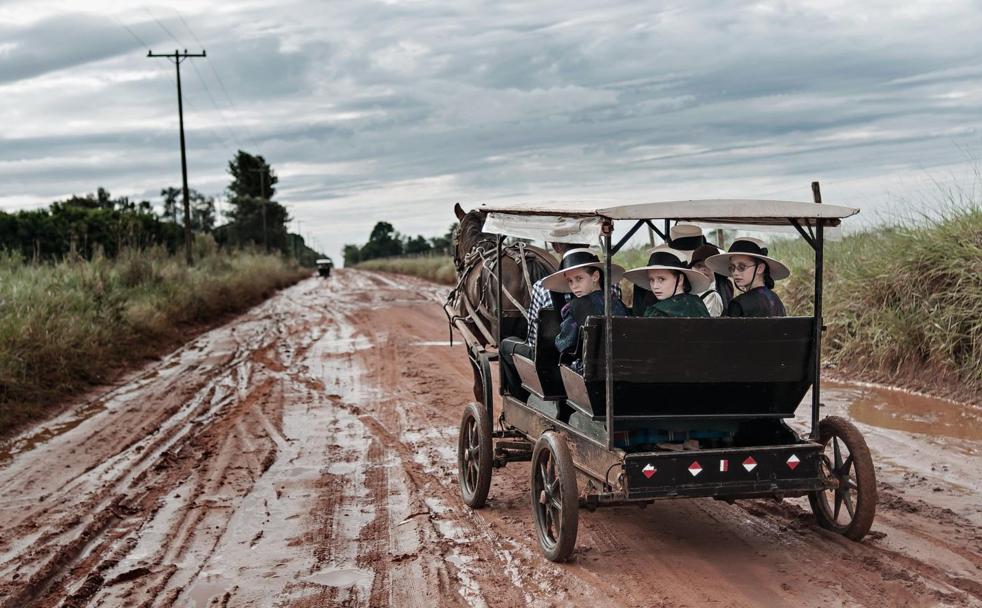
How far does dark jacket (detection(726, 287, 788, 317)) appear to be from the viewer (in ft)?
20.6

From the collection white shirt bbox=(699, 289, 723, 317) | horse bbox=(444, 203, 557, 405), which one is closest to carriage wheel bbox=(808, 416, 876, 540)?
white shirt bbox=(699, 289, 723, 317)

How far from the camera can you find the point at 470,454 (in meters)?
7.31

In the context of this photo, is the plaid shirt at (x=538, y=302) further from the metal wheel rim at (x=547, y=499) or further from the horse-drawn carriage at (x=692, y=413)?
the metal wheel rim at (x=547, y=499)

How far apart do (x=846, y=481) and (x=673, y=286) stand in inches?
62.3

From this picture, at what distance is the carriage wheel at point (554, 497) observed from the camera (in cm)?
545

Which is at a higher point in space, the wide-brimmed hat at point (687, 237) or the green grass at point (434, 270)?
the wide-brimmed hat at point (687, 237)

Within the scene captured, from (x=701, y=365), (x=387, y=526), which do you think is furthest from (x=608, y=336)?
(x=387, y=526)

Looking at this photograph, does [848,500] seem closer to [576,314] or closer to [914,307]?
[576,314]

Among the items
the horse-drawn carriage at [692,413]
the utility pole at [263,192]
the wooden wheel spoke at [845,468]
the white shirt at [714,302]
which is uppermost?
the utility pole at [263,192]

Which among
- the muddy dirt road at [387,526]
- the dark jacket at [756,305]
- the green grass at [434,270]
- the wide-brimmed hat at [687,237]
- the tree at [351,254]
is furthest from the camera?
the tree at [351,254]

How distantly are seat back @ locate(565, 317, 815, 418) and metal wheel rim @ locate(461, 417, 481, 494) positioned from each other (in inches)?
65.4

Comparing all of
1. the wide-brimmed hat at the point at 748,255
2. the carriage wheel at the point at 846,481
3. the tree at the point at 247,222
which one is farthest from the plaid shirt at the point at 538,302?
the tree at the point at 247,222

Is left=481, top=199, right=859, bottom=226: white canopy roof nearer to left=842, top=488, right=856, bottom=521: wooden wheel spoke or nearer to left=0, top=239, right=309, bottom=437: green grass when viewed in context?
left=842, top=488, right=856, bottom=521: wooden wheel spoke

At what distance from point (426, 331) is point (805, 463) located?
1395 centimetres
